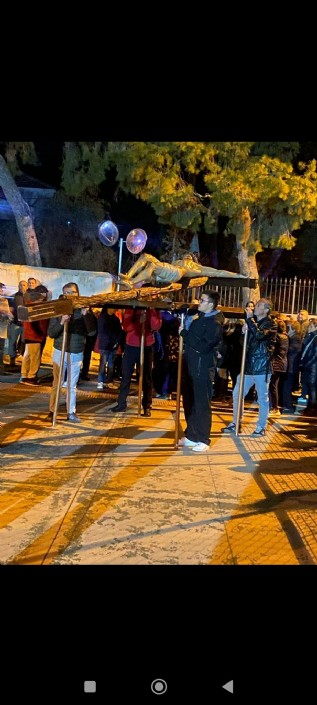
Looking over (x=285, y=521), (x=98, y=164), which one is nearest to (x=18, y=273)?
(x=98, y=164)

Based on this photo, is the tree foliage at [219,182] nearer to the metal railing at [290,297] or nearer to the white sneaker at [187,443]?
the metal railing at [290,297]

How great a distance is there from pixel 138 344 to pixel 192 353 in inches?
70.4

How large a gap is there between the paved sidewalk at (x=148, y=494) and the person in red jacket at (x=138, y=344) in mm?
432

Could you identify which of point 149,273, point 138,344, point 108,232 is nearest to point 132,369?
point 138,344

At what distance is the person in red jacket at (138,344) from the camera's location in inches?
365

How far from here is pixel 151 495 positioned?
19.4 feet

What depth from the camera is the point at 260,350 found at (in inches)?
335

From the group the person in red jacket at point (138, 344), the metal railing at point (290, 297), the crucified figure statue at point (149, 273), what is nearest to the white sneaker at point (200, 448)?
the person in red jacket at point (138, 344)

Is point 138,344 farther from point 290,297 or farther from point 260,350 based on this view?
point 290,297

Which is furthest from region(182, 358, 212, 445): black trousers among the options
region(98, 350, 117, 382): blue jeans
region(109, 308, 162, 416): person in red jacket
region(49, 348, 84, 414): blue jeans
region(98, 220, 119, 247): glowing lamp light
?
region(98, 220, 119, 247): glowing lamp light
